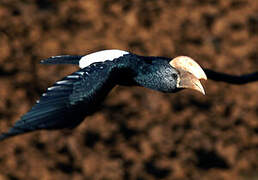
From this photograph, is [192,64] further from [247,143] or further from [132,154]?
[247,143]

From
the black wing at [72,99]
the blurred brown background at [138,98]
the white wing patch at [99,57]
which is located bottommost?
the blurred brown background at [138,98]

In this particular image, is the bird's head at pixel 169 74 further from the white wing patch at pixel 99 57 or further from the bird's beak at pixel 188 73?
the white wing patch at pixel 99 57

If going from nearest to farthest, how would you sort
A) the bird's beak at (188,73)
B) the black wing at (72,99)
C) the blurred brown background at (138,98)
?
the black wing at (72,99) → the bird's beak at (188,73) → the blurred brown background at (138,98)

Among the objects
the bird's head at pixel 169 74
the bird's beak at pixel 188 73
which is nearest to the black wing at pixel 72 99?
the bird's head at pixel 169 74

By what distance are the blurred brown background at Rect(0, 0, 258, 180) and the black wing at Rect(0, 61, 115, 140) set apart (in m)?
4.23

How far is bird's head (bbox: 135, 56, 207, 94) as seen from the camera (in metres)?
3.79

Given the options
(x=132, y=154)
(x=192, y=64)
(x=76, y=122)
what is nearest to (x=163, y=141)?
(x=132, y=154)

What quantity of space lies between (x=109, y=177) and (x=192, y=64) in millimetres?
4460

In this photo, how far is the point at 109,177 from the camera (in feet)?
26.3

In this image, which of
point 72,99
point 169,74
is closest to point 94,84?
point 72,99

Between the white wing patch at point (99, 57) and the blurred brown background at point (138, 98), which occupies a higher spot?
the white wing patch at point (99, 57)

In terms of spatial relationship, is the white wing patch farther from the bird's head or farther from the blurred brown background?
the blurred brown background

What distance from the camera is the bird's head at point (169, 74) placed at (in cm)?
379

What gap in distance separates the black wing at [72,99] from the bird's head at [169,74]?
366 mm
